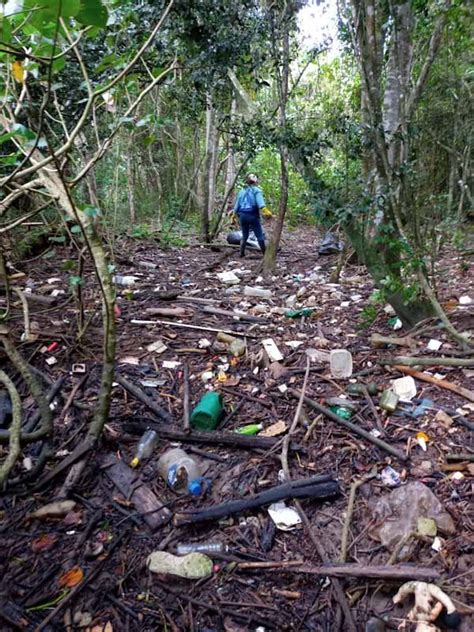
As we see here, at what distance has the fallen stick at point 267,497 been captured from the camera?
74.4 inches

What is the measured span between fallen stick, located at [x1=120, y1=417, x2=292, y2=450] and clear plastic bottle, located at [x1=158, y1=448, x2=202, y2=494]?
10 cm

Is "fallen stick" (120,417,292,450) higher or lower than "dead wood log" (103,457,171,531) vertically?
higher

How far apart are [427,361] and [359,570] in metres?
1.47

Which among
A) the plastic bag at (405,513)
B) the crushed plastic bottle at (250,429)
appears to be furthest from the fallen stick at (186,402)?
the plastic bag at (405,513)

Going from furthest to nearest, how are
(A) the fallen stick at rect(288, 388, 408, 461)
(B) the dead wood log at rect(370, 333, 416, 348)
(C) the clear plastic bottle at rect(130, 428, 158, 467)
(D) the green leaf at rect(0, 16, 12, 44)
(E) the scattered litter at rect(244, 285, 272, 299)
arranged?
(E) the scattered litter at rect(244, 285, 272, 299), (B) the dead wood log at rect(370, 333, 416, 348), (C) the clear plastic bottle at rect(130, 428, 158, 467), (A) the fallen stick at rect(288, 388, 408, 461), (D) the green leaf at rect(0, 16, 12, 44)

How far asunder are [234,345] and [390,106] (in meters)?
2.49

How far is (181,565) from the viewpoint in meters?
1.69

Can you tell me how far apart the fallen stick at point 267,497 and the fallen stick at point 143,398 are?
715mm

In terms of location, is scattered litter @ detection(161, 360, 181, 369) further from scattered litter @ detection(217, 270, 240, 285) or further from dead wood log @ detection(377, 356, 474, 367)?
scattered litter @ detection(217, 270, 240, 285)

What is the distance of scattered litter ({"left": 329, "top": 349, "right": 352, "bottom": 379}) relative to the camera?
285cm

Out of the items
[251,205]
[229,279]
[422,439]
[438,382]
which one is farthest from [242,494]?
[251,205]

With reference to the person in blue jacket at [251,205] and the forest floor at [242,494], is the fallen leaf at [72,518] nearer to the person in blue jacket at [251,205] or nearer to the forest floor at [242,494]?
the forest floor at [242,494]

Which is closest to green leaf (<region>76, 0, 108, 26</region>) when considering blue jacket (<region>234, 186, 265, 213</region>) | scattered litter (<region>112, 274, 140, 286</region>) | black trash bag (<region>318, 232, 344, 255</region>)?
scattered litter (<region>112, 274, 140, 286</region>)

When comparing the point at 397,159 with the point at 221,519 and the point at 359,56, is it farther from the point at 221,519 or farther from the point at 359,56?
the point at 221,519
